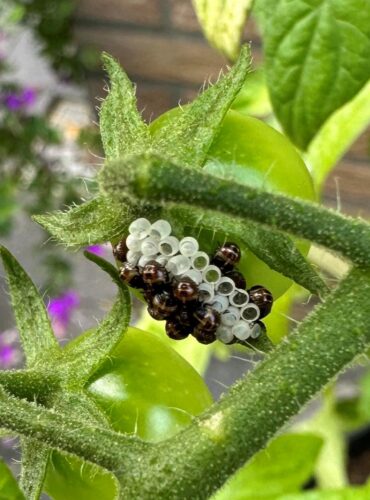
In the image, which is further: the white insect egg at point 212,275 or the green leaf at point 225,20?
the green leaf at point 225,20

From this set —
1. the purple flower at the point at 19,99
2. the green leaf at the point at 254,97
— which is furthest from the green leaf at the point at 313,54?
the purple flower at the point at 19,99

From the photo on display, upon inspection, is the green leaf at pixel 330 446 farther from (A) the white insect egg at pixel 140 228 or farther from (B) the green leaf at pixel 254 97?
(A) the white insect egg at pixel 140 228

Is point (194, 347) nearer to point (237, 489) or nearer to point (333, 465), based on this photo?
point (237, 489)

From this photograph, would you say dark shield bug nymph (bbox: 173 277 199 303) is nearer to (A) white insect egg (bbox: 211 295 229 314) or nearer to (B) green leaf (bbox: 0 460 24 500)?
(A) white insect egg (bbox: 211 295 229 314)

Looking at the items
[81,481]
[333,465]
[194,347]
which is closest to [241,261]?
[81,481]

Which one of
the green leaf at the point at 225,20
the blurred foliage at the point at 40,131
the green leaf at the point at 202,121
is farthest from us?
the blurred foliage at the point at 40,131

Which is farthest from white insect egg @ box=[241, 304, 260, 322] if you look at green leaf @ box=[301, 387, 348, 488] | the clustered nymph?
green leaf @ box=[301, 387, 348, 488]

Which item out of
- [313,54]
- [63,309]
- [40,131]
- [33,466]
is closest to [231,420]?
[33,466]
